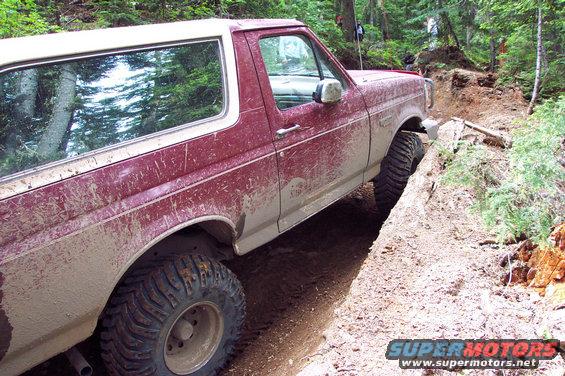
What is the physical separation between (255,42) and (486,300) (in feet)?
7.14

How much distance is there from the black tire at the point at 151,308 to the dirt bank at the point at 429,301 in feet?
2.60

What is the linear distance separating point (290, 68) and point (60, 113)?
186 centimetres

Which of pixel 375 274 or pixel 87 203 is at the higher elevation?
pixel 87 203

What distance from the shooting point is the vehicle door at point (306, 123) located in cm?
303

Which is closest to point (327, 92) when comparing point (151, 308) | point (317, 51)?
point (317, 51)

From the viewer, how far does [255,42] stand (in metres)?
2.96

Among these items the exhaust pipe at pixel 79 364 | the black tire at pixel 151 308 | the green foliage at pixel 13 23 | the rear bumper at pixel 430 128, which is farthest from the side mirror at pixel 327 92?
the green foliage at pixel 13 23

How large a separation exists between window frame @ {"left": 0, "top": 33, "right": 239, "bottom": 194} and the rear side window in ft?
0.07

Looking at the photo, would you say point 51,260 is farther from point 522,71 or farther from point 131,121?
point 522,71

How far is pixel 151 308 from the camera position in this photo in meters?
2.34

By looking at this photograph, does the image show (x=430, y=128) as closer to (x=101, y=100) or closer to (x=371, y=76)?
(x=371, y=76)

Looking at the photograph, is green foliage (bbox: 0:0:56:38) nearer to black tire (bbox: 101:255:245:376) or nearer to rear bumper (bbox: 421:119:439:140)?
black tire (bbox: 101:255:245:376)

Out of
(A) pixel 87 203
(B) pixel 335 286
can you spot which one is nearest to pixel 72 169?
(A) pixel 87 203

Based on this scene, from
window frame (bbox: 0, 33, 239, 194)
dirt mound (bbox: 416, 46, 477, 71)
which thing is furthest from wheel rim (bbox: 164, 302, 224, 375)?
dirt mound (bbox: 416, 46, 477, 71)
